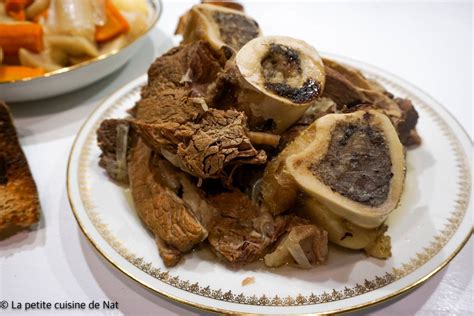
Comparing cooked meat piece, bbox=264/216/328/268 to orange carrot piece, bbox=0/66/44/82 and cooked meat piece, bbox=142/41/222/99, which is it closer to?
cooked meat piece, bbox=142/41/222/99

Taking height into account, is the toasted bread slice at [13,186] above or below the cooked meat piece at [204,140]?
below

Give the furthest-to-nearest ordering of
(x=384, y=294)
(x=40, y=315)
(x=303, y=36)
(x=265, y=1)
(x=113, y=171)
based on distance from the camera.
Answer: (x=265, y=1) → (x=303, y=36) → (x=113, y=171) → (x=40, y=315) → (x=384, y=294)

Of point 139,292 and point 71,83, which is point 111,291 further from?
point 71,83

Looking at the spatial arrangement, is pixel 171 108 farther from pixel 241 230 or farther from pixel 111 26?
pixel 111 26

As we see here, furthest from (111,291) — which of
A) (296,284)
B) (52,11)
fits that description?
(52,11)

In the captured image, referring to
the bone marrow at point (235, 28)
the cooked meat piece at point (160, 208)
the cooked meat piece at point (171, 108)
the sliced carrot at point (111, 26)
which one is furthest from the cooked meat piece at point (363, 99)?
the sliced carrot at point (111, 26)

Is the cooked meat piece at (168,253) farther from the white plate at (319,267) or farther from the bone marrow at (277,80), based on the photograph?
the bone marrow at (277,80)
